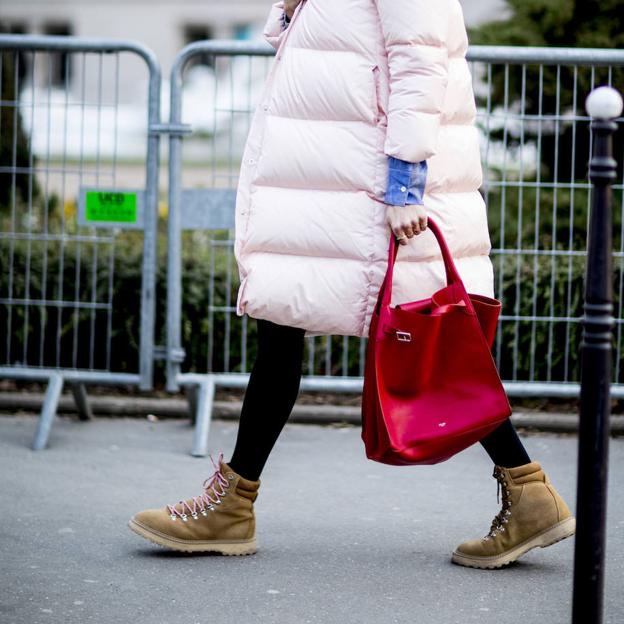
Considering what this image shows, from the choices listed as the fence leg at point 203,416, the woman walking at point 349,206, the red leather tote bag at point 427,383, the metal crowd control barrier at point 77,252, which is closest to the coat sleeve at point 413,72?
the woman walking at point 349,206

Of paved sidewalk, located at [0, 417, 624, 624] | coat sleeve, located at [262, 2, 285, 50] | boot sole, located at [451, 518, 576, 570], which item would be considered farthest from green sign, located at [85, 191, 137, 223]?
boot sole, located at [451, 518, 576, 570]

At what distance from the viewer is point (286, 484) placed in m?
4.76

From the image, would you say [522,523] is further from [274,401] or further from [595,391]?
[595,391]

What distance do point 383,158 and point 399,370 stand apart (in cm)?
60

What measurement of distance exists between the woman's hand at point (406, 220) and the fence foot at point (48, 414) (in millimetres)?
2367

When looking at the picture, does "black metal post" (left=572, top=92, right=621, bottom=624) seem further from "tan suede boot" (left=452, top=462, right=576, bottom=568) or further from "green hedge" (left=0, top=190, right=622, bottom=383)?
"green hedge" (left=0, top=190, right=622, bottom=383)

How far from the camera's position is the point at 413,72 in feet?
11.1

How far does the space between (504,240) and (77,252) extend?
1.97 m

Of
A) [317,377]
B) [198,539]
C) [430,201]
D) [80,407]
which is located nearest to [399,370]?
[430,201]

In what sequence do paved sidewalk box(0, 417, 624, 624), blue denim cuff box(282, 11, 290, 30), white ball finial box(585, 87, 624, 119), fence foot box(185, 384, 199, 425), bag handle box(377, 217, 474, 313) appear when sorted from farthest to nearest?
fence foot box(185, 384, 199, 425), blue denim cuff box(282, 11, 290, 30), bag handle box(377, 217, 474, 313), paved sidewalk box(0, 417, 624, 624), white ball finial box(585, 87, 624, 119)

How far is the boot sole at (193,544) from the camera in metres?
3.72

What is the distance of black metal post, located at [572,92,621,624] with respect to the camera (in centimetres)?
255

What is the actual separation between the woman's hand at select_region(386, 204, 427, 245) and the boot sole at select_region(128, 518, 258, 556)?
1.05 metres

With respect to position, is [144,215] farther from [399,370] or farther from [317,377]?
[399,370]
